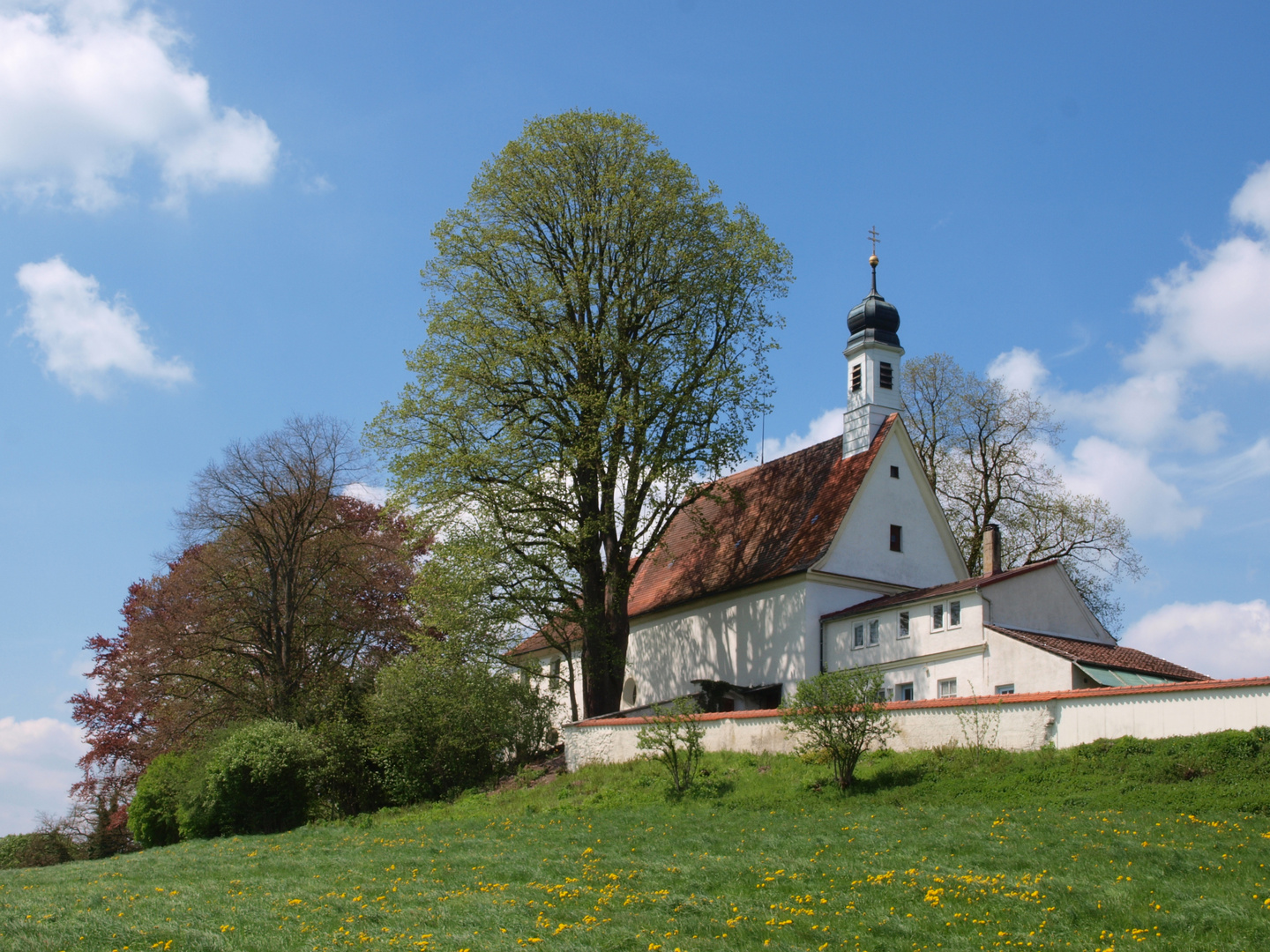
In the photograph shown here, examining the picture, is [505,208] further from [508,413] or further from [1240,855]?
[1240,855]

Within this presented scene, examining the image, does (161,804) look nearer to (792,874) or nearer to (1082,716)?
(792,874)

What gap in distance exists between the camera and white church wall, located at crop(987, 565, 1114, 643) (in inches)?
1057

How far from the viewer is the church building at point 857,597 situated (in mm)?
26500

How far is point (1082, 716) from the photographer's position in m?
18.9

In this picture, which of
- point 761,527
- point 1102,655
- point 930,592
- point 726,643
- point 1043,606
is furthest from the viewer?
point 761,527

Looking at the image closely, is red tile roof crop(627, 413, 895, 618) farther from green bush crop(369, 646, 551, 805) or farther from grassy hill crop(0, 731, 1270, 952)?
grassy hill crop(0, 731, 1270, 952)

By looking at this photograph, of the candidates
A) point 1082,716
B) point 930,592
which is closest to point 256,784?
point 930,592

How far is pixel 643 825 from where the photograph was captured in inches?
720

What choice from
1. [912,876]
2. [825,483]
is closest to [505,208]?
[825,483]

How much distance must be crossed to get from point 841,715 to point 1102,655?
8388mm

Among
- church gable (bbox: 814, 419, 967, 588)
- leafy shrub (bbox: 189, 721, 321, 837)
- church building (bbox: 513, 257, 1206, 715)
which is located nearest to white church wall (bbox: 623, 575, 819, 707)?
church building (bbox: 513, 257, 1206, 715)

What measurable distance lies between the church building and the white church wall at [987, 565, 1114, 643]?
0.04m

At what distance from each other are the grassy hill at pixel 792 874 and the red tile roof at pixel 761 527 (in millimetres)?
11781

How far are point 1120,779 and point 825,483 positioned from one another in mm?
17740
